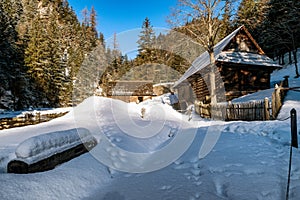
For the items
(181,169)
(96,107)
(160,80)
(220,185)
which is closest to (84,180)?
(181,169)

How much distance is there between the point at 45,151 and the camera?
415cm

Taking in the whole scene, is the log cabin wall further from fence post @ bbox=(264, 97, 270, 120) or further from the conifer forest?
fence post @ bbox=(264, 97, 270, 120)

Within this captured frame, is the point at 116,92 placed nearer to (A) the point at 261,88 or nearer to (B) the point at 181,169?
(A) the point at 261,88

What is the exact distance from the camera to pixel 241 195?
337 centimetres

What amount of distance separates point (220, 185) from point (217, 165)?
3.26 feet

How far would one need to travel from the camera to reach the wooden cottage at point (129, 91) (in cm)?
4053

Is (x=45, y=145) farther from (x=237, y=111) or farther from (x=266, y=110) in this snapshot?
(x=237, y=111)

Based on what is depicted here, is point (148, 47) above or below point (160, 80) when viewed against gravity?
above

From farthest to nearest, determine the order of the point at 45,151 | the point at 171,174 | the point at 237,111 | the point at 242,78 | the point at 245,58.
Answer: the point at 242,78 < the point at 245,58 < the point at 237,111 < the point at 171,174 < the point at 45,151

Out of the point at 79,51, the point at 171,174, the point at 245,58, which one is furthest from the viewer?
the point at 79,51

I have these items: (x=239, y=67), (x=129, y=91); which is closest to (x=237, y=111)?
(x=239, y=67)

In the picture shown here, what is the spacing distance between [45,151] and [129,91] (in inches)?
1464

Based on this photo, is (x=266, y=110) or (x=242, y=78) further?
(x=242, y=78)

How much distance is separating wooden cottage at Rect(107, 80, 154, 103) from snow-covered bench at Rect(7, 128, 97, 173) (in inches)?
1386
